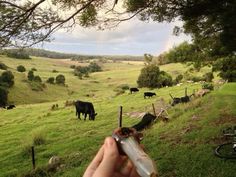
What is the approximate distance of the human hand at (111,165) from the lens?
1497mm

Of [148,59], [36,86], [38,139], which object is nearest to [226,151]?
[38,139]

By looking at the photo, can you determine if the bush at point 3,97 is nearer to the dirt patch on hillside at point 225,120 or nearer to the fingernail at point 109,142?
the dirt patch on hillside at point 225,120

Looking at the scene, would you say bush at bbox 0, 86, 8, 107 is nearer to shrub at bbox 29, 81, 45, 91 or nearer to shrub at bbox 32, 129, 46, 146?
shrub at bbox 29, 81, 45, 91

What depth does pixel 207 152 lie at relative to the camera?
37.4 feet

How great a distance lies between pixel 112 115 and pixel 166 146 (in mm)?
17412

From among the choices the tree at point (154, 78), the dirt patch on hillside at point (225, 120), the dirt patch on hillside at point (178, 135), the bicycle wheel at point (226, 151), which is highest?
the bicycle wheel at point (226, 151)

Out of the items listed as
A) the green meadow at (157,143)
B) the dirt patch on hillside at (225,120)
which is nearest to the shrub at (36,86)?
the green meadow at (157,143)

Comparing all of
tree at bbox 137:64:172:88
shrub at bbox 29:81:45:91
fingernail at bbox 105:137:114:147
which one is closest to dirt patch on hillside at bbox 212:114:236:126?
fingernail at bbox 105:137:114:147

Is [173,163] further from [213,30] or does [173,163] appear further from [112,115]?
[112,115]

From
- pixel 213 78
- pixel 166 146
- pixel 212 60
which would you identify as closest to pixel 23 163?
pixel 166 146

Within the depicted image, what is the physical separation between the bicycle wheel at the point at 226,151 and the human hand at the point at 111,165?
8530 mm

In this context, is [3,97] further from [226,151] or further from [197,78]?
[226,151]

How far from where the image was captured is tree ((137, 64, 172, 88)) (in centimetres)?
6000

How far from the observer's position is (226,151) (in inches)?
416
